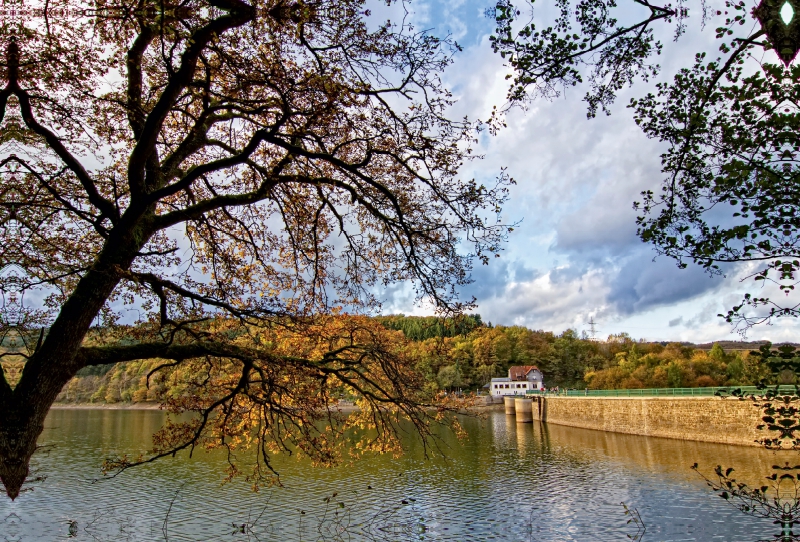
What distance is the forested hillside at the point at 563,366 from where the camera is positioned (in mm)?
51719

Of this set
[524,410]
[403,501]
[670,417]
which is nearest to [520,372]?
[524,410]

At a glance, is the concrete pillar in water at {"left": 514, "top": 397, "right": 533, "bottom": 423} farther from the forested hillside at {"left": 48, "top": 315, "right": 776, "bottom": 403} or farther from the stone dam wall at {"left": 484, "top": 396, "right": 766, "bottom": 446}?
the forested hillside at {"left": 48, "top": 315, "right": 776, "bottom": 403}

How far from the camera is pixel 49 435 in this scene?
35594mm

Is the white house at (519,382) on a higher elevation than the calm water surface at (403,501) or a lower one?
higher

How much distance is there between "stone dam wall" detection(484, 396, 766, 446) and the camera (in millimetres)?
26719

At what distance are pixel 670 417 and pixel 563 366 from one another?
214 feet

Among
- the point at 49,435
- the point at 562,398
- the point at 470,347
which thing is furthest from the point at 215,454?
the point at 470,347

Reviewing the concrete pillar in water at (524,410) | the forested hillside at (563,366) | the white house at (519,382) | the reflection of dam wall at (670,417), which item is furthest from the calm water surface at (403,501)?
the white house at (519,382)

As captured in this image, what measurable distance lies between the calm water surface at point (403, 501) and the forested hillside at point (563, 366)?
27227 millimetres

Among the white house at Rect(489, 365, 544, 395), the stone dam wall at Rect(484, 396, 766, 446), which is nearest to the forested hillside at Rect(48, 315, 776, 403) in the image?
the white house at Rect(489, 365, 544, 395)

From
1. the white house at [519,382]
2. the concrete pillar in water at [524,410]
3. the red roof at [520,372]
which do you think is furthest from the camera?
the red roof at [520,372]

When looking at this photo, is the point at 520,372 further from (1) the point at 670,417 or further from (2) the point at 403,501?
(2) the point at 403,501

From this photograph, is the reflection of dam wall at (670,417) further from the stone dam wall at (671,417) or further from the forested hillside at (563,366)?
the forested hillside at (563,366)

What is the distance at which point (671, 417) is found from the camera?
31875mm
